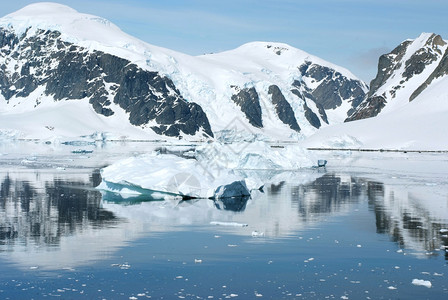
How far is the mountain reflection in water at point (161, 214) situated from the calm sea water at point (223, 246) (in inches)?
2.0

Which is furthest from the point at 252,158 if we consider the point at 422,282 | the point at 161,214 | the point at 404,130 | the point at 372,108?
the point at 372,108

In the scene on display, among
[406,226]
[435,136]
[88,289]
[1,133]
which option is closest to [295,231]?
[406,226]

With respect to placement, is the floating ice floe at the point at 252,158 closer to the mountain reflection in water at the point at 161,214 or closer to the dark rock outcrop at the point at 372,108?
the mountain reflection in water at the point at 161,214

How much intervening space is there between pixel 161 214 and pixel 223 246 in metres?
7.54

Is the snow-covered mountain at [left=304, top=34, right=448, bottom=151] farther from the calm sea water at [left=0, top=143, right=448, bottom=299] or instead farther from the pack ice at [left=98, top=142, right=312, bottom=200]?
the calm sea water at [left=0, top=143, right=448, bottom=299]

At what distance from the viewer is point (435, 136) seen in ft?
366

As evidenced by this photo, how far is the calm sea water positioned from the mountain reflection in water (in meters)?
0.05

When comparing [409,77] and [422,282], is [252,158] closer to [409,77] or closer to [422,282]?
[422,282]

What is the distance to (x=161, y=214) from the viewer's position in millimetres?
27438

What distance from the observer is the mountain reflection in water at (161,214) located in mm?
20766

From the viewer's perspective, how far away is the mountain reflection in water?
2077cm

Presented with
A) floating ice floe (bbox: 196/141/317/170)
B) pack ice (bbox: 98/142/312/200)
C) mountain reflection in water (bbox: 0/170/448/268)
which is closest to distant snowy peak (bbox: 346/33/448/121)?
floating ice floe (bbox: 196/141/317/170)

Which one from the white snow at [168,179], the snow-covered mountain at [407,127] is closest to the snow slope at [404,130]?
the snow-covered mountain at [407,127]

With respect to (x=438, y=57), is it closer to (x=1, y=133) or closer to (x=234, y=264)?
(x=1, y=133)
